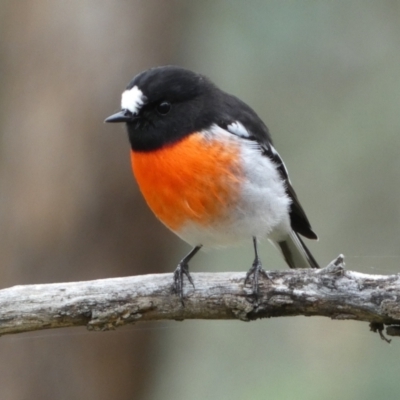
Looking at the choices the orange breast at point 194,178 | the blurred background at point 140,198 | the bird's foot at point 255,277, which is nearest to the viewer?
the bird's foot at point 255,277

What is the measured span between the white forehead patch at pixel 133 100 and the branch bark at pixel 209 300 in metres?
0.87

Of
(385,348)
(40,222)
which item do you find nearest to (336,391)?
(385,348)

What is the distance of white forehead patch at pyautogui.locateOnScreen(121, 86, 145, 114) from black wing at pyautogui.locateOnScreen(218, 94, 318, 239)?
0.43 metres

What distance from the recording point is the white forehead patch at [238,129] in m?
3.70

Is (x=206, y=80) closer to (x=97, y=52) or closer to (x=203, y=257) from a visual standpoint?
(x=97, y=52)

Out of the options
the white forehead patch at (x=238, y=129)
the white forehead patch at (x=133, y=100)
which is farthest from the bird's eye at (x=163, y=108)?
the white forehead patch at (x=238, y=129)

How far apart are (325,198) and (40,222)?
3.02 meters

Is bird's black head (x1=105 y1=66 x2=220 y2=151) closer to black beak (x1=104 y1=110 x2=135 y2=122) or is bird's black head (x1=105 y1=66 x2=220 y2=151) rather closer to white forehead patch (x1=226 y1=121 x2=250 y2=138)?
black beak (x1=104 y1=110 x2=135 y2=122)

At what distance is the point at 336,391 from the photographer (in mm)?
5574

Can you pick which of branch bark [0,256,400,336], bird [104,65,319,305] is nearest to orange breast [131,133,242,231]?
bird [104,65,319,305]

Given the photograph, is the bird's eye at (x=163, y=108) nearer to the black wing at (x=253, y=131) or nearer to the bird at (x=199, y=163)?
the bird at (x=199, y=163)

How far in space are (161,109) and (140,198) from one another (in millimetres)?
1338

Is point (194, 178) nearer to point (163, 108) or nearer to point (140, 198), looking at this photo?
point (163, 108)

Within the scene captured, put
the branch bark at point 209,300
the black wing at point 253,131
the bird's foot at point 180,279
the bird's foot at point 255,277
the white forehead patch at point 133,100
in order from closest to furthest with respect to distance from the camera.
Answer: the branch bark at point 209,300
the bird's foot at point 255,277
the bird's foot at point 180,279
the white forehead patch at point 133,100
the black wing at point 253,131
